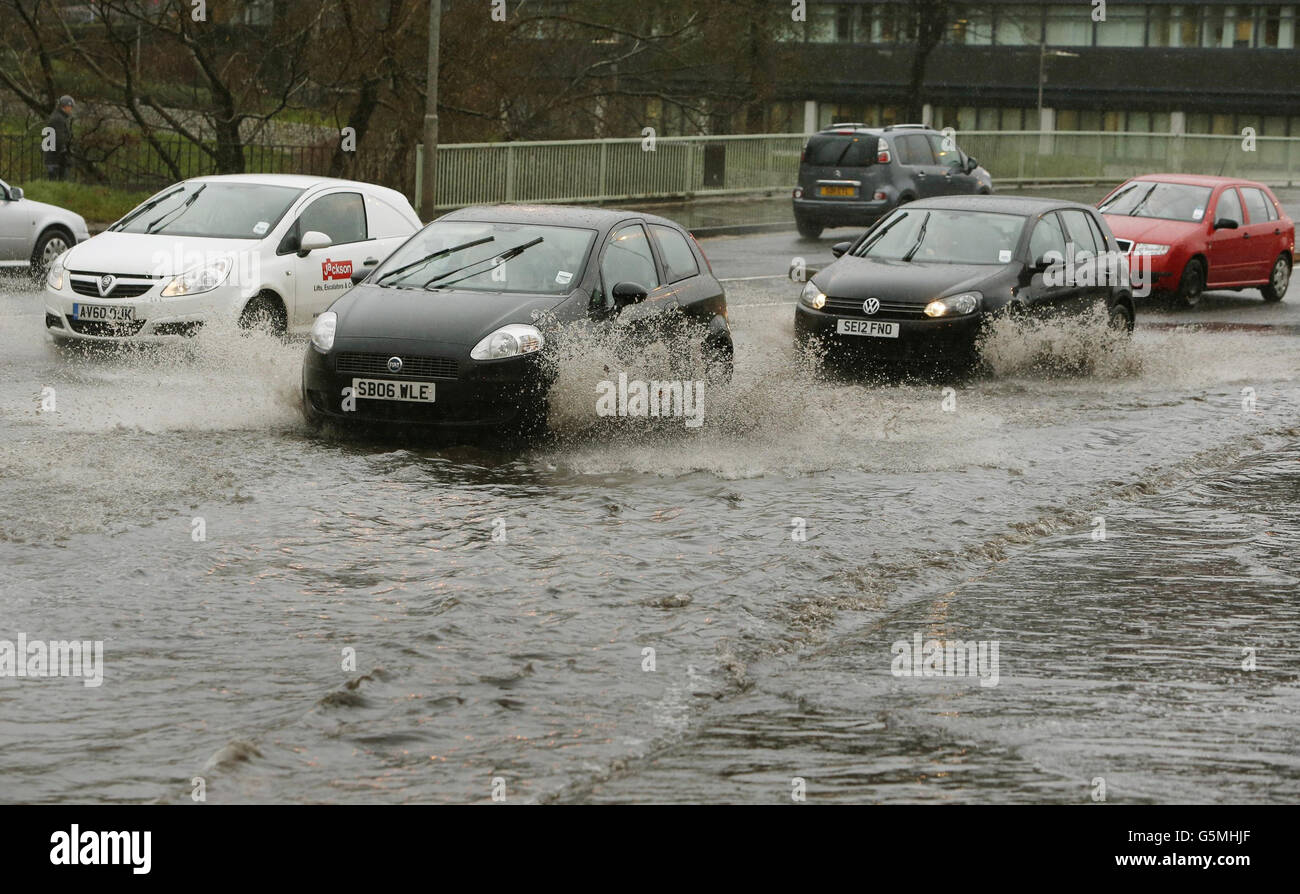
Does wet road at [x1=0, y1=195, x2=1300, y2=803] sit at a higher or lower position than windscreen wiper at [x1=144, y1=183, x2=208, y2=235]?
lower

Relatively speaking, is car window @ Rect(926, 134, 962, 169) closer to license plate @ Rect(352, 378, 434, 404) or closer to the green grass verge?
the green grass verge

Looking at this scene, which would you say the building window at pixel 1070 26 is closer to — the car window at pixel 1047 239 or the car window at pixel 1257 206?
the car window at pixel 1257 206

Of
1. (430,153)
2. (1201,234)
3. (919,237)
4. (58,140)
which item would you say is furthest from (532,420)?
(58,140)

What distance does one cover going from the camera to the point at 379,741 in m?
5.63

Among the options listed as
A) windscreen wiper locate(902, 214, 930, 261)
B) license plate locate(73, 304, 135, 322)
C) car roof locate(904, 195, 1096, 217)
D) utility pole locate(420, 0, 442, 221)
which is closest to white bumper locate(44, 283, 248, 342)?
license plate locate(73, 304, 135, 322)

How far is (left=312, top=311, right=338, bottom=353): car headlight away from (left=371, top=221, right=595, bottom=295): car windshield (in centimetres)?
68

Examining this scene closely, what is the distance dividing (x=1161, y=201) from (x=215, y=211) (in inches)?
518

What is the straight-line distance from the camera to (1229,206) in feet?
75.6

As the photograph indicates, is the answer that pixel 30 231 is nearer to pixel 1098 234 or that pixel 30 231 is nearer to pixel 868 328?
pixel 868 328

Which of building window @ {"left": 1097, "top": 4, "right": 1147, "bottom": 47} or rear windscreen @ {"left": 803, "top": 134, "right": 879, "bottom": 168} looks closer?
rear windscreen @ {"left": 803, "top": 134, "right": 879, "bottom": 168}

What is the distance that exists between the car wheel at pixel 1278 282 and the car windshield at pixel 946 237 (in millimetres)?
9349

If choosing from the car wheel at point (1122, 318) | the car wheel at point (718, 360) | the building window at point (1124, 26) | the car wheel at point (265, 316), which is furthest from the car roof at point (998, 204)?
the building window at point (1124, 26)

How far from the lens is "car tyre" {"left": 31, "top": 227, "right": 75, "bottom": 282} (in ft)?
67.6

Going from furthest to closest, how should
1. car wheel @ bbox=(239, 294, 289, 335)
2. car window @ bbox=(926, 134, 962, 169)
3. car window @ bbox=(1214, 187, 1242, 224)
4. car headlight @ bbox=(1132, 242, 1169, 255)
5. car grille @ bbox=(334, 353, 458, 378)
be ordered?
car window @ bbox=(926, 134, 962, 169)
car window @ bbox=(1214, 187, 1242, 224)
car headlight @ bbox=(1132, 242, 1169, 255)
car wheel @ bbox=(239, 294, 289, 335)
car grille @ bbox=(334, 353, 458, 378)
